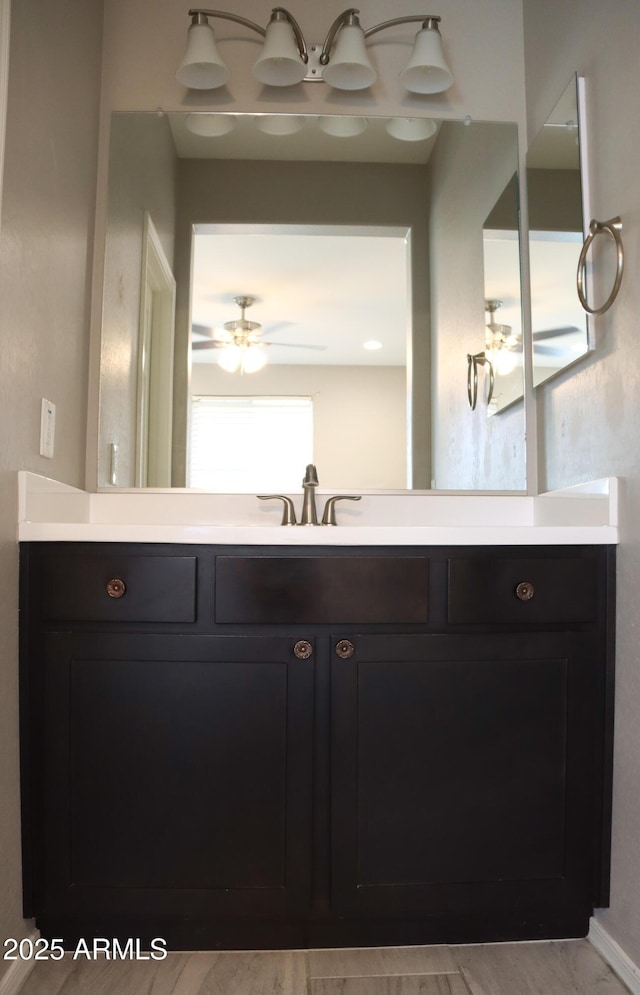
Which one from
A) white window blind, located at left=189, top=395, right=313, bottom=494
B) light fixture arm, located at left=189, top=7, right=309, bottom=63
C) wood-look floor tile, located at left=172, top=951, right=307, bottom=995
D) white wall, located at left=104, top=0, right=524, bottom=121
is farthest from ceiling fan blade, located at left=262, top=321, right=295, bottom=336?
wood-look floor tile, located at left=172, top=951, right=307, bottom=995

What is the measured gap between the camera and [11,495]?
1.34 metres

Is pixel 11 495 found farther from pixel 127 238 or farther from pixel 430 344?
pixel 430 344

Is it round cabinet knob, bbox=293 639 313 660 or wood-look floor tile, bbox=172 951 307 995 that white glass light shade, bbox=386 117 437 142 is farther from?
wood-look floor tile, bbox=172 951 307 995

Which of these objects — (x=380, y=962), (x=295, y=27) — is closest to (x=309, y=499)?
(x=380, y=962)

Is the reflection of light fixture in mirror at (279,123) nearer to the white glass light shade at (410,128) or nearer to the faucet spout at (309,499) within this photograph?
the white glass light shade at (410,128)

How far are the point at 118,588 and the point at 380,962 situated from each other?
0.86m

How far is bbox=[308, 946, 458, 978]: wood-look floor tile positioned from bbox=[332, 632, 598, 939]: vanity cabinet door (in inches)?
2.8

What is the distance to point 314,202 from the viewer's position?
6.38 ft

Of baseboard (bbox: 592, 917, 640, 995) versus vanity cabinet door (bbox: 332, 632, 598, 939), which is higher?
vanity cabinet door (bbox: 332, 632, 598, 939)

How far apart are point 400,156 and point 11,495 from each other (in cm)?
133

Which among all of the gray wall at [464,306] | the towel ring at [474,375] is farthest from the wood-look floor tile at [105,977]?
the towel ring at [474,375]

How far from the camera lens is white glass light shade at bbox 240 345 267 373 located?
A: 192cm

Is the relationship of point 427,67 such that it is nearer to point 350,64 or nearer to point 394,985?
point 350,64

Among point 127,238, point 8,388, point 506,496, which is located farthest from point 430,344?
point 8,388
